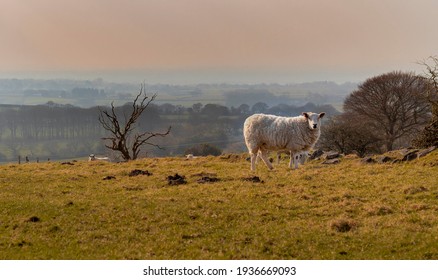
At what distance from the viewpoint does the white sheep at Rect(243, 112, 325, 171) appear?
2469 centimetres

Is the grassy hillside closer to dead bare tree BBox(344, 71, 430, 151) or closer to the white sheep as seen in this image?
the white sheep

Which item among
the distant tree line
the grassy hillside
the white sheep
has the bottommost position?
the distant tree line

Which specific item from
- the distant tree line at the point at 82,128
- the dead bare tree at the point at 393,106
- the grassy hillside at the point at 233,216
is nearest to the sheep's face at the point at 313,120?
the grassy hillside at the point at 233,216

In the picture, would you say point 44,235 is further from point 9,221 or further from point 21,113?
point 21,113

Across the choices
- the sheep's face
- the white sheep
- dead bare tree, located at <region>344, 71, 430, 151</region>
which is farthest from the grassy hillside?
dead bare tree, located at <region>344, 71, 430, 151</region>

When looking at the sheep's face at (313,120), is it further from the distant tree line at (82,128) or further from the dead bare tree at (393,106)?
the distant tree line at (82,128)

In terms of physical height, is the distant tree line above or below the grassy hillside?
below

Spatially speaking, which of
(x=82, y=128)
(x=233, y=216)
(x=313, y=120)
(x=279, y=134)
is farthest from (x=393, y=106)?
(x=82, y=128)

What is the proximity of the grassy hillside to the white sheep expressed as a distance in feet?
8.28

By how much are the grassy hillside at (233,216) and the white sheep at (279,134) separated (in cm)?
252

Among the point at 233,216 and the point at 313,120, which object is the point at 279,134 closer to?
the point at 313,120

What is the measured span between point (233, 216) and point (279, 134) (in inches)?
425

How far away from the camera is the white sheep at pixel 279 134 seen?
2469cm
